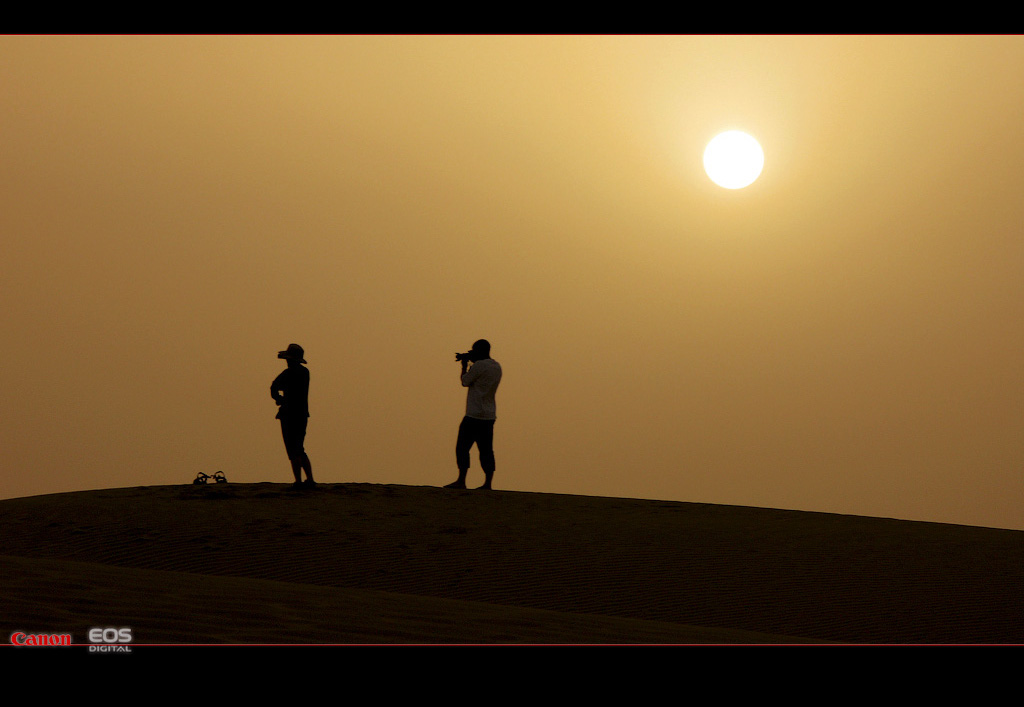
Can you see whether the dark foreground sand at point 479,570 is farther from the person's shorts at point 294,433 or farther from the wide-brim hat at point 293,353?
the wide-brim hat at point 293,353

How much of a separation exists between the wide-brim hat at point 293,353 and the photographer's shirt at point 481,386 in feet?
7.03

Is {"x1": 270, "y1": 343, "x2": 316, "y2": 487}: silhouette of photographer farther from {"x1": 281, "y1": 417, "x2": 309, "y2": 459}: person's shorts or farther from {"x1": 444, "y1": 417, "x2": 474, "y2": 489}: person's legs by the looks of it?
{"x1": 444, "y1": 417, "x2": 474, "y2": 489}: person's legs

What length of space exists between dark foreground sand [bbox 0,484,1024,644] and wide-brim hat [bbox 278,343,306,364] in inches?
66.7

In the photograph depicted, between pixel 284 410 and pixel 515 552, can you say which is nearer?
pixel 515 552

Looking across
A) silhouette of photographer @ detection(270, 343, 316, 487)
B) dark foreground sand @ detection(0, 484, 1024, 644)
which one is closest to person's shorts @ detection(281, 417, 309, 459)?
silhouette of photographer @ detection(270, 343, 316, 487)

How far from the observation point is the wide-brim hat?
13.7m

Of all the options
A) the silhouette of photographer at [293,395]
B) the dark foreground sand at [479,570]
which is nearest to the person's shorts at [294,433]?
the silhouette of photographer at [293,395]

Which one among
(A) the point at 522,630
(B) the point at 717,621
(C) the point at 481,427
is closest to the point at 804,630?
(B) the point at 717,621

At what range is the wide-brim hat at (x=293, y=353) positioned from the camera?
44.9 ft

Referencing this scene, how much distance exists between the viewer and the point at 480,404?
1448 centimetres
